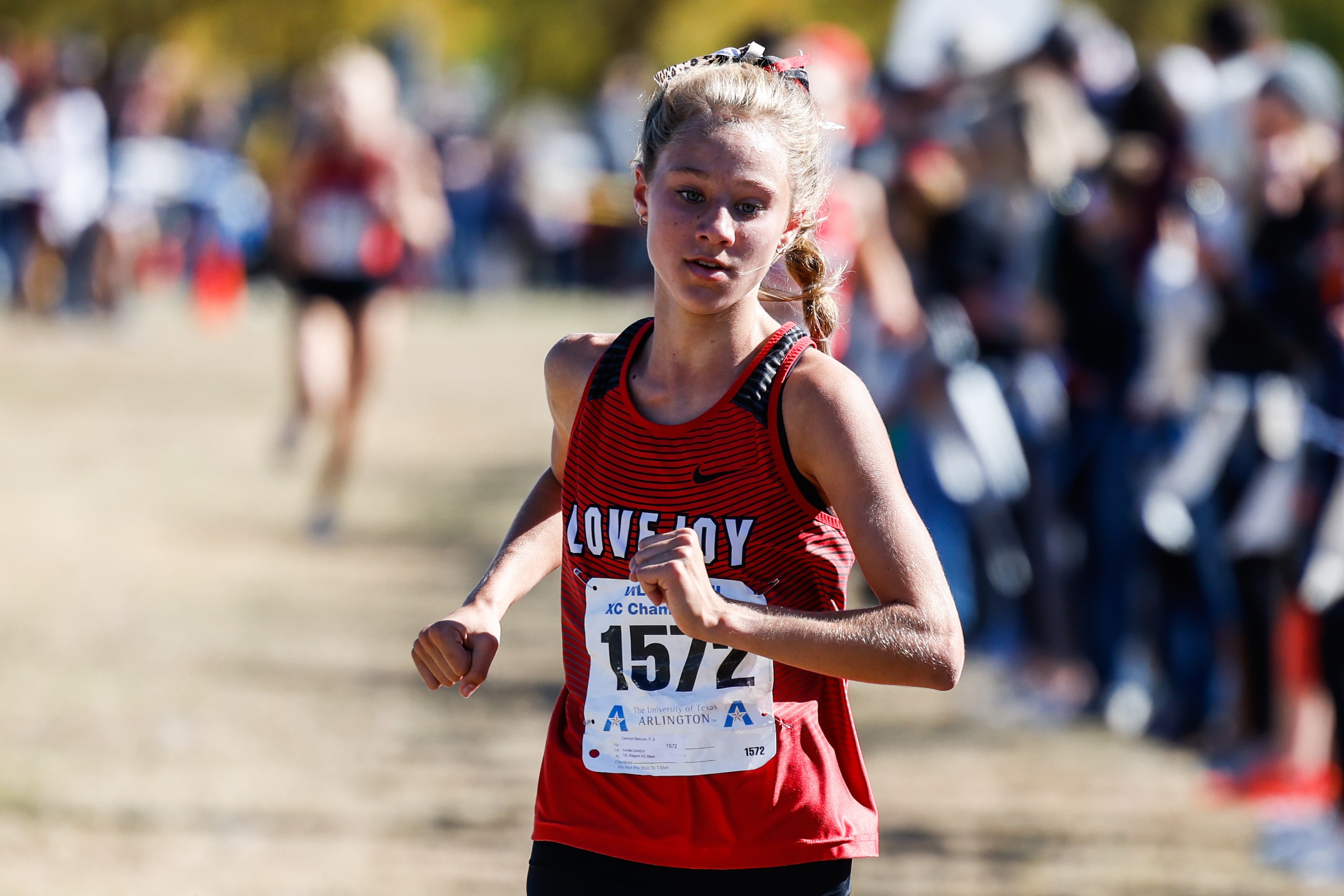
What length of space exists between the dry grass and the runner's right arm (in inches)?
82.5

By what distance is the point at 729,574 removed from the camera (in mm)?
2438

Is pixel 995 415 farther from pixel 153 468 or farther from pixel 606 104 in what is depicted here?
pixel 606 104

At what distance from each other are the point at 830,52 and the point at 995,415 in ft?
5.97

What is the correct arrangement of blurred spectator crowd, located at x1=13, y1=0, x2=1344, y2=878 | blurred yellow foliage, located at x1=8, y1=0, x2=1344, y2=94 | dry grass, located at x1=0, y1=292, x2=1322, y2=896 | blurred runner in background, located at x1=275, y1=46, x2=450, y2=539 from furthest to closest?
blurred yellow foliage, located at x1=8, y1=0, x2=1344, y2=94 → blurred runner in background, located at x1=275, y1=46, x2=450, y2=539 → blurred spectator crowd, located at x1=13, y1=0, x2=1344, y2=878 → dry grass, located at x1=0, y1=292, x2=1322, y2=896

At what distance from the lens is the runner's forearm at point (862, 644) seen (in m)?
2.24

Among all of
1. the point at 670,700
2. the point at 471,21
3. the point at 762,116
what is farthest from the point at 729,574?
the point at 471,21

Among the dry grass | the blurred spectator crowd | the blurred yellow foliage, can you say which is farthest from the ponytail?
the blurred yellow foliage

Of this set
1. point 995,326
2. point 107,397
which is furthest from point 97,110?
point 995,326

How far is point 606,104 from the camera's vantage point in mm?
26188

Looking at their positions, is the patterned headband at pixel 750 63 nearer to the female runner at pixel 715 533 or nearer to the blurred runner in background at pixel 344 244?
the female runner at pixel 715 533

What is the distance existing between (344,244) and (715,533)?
730 centimetres

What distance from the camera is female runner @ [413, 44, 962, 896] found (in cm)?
241

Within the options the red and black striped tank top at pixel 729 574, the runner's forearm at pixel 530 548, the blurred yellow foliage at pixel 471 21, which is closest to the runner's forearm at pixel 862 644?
the red and black striped tank top at pixel 729 574

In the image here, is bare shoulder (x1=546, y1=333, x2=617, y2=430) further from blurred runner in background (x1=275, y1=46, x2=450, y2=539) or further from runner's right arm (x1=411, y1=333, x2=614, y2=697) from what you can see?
blurred runner in background (x1=275, y1=46, x2=450, y2=539)
